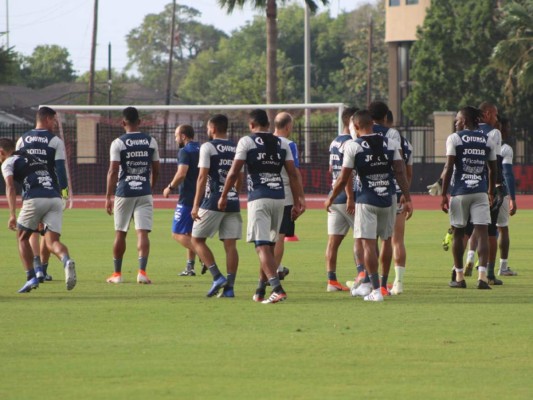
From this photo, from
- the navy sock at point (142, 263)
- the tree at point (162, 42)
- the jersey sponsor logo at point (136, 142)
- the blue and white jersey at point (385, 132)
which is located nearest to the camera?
the blue and white jersey at point (385, 132)

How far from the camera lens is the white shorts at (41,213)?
14.8 meters

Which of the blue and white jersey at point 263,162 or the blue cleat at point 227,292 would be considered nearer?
the blue and white jersey at point 263,162

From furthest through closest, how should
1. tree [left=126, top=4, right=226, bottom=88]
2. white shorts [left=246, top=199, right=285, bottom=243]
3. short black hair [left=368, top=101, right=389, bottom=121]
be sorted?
tree [left=126, top=4, right=226, bottom=88] → short black hair [left=368, top=101, right=389, bottom=121] → white shorts [left=246, top=199, right=285, bottom=243]

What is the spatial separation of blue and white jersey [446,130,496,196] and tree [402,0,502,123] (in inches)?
1722

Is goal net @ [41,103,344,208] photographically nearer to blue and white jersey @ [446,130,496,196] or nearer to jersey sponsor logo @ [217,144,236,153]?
blue and white jersey @ [446,130,496,196]

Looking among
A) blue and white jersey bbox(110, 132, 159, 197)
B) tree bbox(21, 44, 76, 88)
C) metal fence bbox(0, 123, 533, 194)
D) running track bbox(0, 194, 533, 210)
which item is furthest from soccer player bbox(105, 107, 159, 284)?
tree bbox(21, 44, 76, 88)

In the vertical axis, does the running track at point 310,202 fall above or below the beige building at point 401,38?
below

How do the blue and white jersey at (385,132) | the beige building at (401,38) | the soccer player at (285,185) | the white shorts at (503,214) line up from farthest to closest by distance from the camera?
the beige building at (401,38) → the white shorts at (503,214) → the soccer player at (285,185) → the blue and white jersey at (385,132)

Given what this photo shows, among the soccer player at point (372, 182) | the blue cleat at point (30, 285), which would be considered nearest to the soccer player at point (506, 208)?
the soccer player at point (372, 182)

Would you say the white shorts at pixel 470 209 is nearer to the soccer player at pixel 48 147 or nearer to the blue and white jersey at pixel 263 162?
the blue and white jersey at pixel 263 162

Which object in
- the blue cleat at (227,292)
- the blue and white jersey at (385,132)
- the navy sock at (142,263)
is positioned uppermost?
the blue and white jersey at (385,132)

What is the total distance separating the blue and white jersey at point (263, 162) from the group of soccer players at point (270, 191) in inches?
0.4

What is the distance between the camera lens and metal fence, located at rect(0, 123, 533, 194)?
44.1 meters

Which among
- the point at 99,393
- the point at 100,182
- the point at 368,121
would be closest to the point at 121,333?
the point at 99,393
